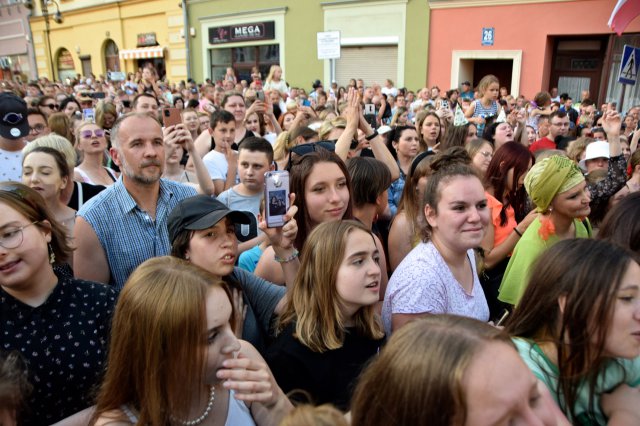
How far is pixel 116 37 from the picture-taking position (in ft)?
76.9

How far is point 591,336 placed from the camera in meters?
1.41

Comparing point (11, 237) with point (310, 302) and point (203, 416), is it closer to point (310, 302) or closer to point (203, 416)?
point (203, 416)

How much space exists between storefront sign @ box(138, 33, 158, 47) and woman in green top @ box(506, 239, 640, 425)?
924 inches

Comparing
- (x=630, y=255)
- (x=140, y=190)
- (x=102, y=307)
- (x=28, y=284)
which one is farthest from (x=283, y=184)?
(x=630, y=255)

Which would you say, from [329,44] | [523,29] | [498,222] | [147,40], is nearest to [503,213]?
[498,222]

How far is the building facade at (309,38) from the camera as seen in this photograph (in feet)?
48.9

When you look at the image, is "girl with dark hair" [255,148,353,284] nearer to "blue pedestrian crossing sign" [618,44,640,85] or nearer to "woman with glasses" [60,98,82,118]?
"woman with glasses" [60,98,82,118]

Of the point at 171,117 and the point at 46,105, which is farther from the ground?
the point at 46,105

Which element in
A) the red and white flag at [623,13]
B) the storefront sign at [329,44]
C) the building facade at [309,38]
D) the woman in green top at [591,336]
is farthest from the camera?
the building facade at [309,38]

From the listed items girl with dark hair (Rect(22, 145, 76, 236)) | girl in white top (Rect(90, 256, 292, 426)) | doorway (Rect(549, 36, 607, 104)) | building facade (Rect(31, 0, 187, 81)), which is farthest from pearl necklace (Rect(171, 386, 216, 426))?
building facade (Rect(31, 0, 187, 81))

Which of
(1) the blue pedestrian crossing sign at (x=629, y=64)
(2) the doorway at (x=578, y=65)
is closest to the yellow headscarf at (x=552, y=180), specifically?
(1) the blue pedestrian crossing sign at (x=629, y=64)

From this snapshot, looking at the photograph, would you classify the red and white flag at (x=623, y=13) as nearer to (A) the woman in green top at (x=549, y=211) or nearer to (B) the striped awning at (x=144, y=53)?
(A) the woman in green top at (x=549, y=211)

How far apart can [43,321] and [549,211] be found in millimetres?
2622

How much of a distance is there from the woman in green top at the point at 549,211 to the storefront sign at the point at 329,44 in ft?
23.4
